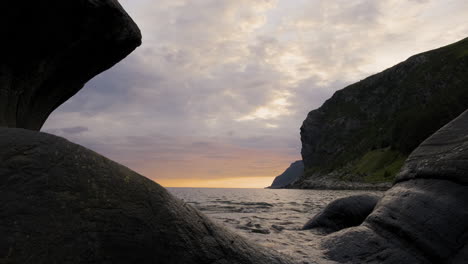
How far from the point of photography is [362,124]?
151 metres

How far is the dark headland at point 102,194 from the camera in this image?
3.21 meters

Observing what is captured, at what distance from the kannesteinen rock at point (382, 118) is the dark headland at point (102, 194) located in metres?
70.1

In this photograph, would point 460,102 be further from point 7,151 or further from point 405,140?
point 7,151

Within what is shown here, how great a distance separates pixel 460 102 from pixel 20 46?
8237 centimetres

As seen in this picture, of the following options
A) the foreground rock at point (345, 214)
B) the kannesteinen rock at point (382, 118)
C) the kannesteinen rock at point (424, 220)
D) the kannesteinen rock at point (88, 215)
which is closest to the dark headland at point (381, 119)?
the kannesteinen rock at point (382, 118)

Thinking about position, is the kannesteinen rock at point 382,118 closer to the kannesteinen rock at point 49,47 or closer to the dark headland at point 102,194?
the dark headland at point 102,194

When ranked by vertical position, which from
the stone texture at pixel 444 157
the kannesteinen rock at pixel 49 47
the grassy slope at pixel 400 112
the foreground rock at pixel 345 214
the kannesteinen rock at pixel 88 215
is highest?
the grassy slope at pixel 400 112

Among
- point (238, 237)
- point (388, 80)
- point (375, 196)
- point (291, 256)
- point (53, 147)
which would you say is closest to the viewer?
point (53, 147)

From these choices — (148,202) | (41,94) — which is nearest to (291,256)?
(148,202)

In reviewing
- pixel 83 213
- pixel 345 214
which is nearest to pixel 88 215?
pixel 83 213

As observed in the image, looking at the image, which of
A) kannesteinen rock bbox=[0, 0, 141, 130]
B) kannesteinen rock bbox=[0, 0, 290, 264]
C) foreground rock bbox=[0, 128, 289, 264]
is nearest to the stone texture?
kannesteinen rock bbox=[0, 0, 290, 264]

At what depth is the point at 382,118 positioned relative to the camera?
141 metres

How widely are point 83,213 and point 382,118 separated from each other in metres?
155

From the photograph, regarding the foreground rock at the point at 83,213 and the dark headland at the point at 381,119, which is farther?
the dark headland at the point at 381,119
